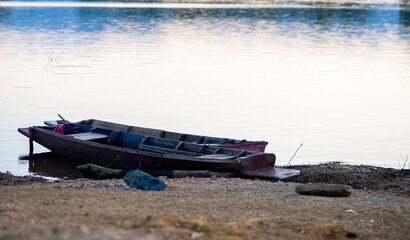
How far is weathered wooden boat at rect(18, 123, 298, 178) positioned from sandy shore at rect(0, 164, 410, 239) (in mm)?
655

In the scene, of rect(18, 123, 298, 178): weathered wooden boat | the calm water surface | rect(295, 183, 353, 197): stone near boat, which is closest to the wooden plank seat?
rect(18, 123, 298, 178): weathered wooden boat

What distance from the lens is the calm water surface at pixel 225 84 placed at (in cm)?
2278

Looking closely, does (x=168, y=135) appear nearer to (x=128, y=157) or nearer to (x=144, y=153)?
(x=128, y=157)

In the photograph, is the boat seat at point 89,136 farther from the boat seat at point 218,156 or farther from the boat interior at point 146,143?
the boat seat at point 218,156

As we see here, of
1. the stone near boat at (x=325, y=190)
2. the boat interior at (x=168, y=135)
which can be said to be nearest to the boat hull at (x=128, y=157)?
the boat interior at (x=168, y=135)

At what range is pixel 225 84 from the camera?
32875 mm

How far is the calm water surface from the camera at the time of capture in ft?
74.7

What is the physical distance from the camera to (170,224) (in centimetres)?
808

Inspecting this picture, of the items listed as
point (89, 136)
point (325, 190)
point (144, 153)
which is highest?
point (325, 190)

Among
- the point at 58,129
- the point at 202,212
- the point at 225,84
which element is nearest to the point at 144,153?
the point at 58,129

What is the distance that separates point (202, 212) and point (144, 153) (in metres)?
6.55

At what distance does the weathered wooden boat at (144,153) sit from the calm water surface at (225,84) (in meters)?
1.32

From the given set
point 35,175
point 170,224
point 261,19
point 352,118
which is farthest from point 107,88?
point 261,19

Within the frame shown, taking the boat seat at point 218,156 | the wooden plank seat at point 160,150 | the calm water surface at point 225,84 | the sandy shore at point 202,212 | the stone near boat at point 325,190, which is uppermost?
the sandy shore at point 202,212
